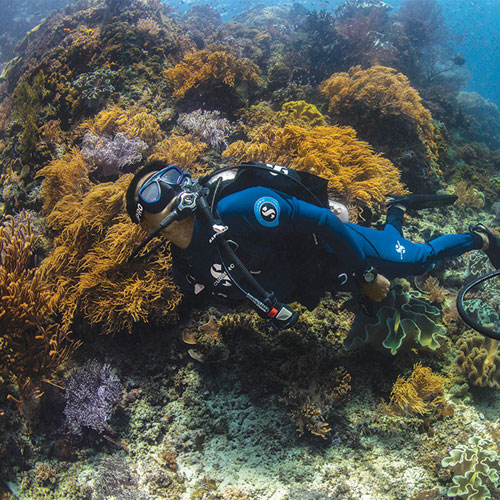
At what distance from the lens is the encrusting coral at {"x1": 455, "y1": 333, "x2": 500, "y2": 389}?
3168mm

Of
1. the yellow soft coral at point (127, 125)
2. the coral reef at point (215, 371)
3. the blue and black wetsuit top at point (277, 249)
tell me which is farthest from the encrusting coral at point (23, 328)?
the yellow soft coral at point (127, 125)

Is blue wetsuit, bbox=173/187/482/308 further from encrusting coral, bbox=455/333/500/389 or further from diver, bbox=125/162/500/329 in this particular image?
encrusting coral, bbox=455/333/500/389

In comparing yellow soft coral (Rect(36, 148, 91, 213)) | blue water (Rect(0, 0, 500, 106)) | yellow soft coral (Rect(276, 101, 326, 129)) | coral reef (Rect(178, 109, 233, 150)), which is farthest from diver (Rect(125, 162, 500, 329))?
blue water (Rect(0, 0, 500, 106))

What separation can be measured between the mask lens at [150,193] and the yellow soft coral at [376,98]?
524 cm

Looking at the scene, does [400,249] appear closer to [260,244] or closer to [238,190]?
[260,244]

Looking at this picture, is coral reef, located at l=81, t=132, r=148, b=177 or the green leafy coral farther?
coral reef, located at l=81, t=132, r=148, b=177

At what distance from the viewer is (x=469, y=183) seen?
23.2 ft

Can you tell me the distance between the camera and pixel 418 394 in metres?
3.19

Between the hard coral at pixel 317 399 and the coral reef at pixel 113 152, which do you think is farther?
the coral reef at pixel 113 152

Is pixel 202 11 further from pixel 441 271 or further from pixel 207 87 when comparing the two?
pixel 441 271

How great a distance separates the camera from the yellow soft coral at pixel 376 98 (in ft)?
19.4

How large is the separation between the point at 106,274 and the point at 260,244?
6.36 feet

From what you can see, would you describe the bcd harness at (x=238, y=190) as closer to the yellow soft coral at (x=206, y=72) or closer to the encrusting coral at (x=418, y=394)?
the encrusting coral at (x=418, y=394)

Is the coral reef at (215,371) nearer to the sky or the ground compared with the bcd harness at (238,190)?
nearer to the ground
